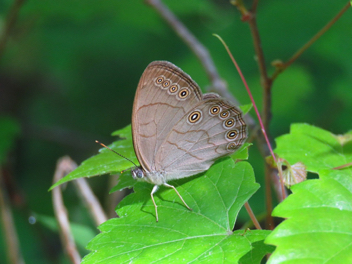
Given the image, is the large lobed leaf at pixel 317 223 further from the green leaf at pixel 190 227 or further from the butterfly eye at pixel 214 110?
the butterfly eye at pixel 214 110

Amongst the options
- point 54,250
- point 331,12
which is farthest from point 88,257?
point 331,12

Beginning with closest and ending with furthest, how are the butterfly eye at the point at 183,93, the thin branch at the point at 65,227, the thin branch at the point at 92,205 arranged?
the butterfly eye at the point at 183,93 < the thin branch at the point at 65,227 < the thin branch at the point at 92,205

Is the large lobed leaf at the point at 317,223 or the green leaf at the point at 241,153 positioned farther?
the green leaf at the point at 241,153

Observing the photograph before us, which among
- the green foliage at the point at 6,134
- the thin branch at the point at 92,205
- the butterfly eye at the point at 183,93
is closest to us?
the butterfly eye at the point at 183,93

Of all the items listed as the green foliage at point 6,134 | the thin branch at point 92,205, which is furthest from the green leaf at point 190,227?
the green foliage at point 6,134

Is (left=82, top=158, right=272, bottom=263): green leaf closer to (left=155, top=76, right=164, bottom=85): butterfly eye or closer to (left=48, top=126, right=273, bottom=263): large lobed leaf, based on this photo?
(left=48, top=126, right=273, bottom=263): large lobed leaf

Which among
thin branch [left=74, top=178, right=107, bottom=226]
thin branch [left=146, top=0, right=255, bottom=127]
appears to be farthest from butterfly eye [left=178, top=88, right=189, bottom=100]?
thin branch [left=74, top=178, right=107, bottom=226]

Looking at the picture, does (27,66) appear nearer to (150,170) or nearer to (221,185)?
(150,170)

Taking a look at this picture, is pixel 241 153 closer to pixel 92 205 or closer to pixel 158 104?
pixel 158 104
